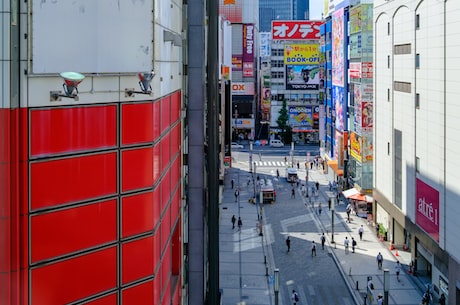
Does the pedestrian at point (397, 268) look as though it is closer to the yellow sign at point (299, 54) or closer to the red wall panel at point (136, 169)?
the red wall panel at point (136, 169)

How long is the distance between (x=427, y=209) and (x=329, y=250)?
949 centimetres

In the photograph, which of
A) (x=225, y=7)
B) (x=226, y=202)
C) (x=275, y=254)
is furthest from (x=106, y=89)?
(x=225, y=7)

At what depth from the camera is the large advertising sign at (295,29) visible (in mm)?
95250

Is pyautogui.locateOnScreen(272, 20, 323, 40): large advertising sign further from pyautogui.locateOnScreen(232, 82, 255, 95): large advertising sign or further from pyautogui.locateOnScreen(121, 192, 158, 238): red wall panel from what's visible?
pyautogui.locateOnScreen(121, 192, 158, 238): red wall panel

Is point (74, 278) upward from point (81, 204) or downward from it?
downward

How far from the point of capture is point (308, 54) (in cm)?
9569

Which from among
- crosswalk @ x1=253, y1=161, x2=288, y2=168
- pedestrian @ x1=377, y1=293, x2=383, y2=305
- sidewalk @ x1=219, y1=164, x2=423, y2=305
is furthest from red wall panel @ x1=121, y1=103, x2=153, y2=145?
crosswalk @ x1=253, y1=161, x2=288, y2=168

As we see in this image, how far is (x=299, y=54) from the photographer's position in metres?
96.2

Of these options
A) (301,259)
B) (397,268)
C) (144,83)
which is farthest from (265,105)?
(144,83)

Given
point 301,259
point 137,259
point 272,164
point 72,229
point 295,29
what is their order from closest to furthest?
point 72,229 < point 137,259 < point 301,259 < point 272,164 < point 295,29

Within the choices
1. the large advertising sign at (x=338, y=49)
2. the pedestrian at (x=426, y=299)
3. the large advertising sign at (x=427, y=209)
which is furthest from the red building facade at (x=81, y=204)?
the large advertising sign at (x=338, y=49)

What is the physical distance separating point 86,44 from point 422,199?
28.5 m

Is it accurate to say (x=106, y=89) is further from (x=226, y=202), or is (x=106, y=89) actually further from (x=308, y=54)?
(x=308, y=54)

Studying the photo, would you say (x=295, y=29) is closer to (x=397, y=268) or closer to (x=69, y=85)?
(x=397, y=268)
